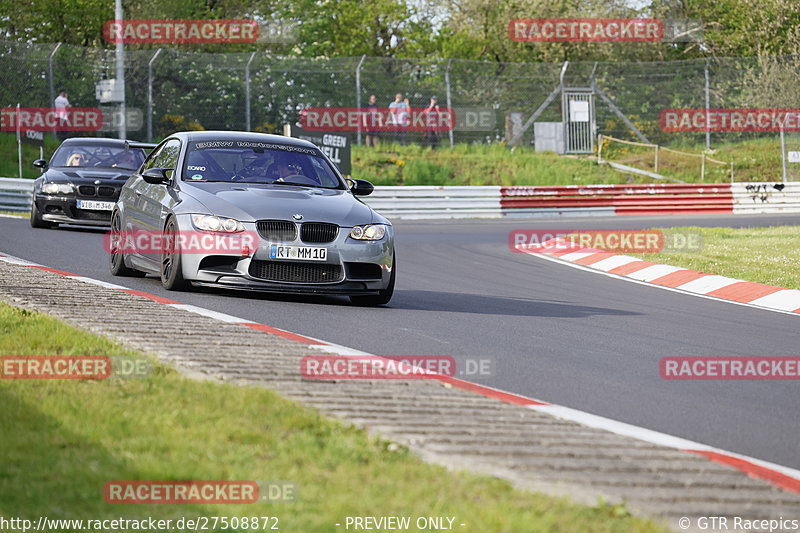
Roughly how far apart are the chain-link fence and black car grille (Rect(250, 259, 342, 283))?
73.0 ft

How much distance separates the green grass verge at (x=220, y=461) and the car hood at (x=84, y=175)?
1392 centimetres

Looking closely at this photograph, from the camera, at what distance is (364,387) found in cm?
630

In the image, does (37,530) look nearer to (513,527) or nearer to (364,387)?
(513,527)

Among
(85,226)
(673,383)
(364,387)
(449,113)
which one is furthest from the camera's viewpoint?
(449,113)

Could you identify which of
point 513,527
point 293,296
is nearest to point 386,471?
point 513,527

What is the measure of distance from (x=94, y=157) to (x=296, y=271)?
35.9ft

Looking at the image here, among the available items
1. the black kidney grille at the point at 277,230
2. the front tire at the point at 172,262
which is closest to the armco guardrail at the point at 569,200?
the front tire at the point at 172,262

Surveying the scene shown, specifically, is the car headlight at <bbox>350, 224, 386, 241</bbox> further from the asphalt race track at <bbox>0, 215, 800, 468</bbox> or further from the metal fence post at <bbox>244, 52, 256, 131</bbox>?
the metal fence post at <bbox>244, 52, 256, 131</bbox>

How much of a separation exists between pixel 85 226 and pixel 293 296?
1049cm

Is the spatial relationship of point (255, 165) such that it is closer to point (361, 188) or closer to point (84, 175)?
point (361, 188)

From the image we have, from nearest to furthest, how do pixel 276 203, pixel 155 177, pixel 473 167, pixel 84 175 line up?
pixel 276 203 → pixel 155 177 → pixel 84 175 → pixel 473 167

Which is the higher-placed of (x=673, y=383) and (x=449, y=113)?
(x=449, y=113)

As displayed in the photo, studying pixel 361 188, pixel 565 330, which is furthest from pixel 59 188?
pixel 565 330

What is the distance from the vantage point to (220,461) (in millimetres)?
4816
